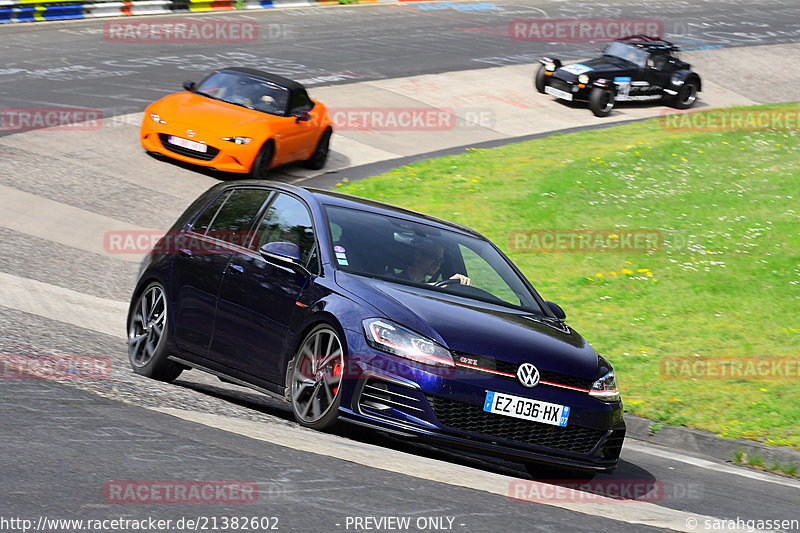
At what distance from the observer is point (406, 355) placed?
6574 mm

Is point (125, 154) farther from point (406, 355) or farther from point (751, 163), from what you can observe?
point (406, 355)

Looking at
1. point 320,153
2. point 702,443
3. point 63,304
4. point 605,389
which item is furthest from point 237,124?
point 605,389

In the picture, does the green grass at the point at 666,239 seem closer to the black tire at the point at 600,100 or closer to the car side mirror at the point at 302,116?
the car side mirror at the point at 302,116

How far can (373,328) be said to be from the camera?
6.69 metres

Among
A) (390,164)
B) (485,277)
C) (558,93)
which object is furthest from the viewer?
(558,93)

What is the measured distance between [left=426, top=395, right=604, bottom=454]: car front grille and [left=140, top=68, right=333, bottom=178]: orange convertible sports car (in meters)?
11.4

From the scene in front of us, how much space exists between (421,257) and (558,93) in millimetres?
19989

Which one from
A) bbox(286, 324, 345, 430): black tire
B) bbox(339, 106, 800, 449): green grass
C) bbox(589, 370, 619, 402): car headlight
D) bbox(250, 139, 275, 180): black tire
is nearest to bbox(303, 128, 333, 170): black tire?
bbox(339, 106, 800, 449): green grass

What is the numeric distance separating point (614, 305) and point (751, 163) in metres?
9.11

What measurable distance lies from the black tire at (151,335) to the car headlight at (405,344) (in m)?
2.37

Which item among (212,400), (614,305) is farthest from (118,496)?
(614,305)

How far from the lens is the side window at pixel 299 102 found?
18.8 meters

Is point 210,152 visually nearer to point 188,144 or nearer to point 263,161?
point 188,144

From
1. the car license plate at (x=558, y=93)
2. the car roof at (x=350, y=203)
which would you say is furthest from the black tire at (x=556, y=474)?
the car license plate at (x=558, y=93)
